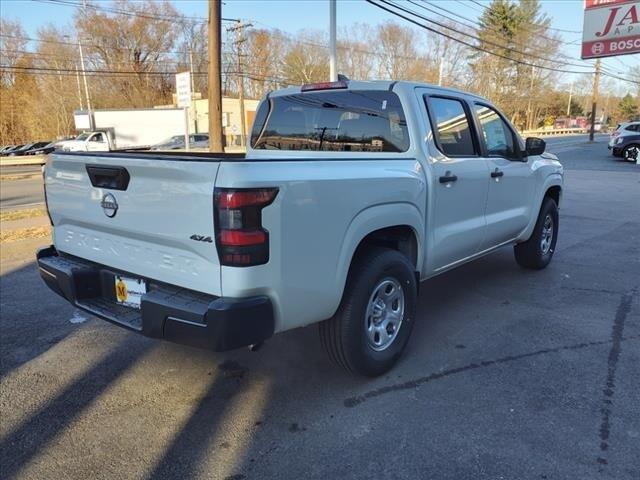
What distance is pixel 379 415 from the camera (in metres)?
3.04

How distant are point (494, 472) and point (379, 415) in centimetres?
73

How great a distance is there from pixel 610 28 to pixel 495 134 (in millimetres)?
20157

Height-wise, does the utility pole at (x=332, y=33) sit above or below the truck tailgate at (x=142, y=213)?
above

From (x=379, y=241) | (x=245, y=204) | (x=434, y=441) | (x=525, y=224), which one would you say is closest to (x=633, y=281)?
(x=525, y=224)

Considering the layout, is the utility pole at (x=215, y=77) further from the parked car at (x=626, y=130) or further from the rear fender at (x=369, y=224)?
the parked car at (x=626, y=130)

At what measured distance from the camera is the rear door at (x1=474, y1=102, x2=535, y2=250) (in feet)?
15.2

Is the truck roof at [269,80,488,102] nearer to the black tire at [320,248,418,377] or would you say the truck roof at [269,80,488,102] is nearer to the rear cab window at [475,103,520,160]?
the rear cab window at [475,103,520,160]

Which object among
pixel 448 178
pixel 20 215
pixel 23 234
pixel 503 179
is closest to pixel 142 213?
pixel 448 178

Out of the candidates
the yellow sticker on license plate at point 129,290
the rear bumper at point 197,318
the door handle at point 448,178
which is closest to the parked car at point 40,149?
the yellow sticker on license plate at point 129,290

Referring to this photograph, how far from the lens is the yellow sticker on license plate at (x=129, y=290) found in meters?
2.93

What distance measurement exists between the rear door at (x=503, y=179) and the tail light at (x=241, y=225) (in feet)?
8.99

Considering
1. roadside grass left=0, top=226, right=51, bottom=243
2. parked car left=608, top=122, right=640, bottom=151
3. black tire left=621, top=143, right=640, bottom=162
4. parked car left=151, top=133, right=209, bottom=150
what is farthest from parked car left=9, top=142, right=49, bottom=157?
black tire left=621, top=143, right=640, bottom=162

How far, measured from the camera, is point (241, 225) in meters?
2.42

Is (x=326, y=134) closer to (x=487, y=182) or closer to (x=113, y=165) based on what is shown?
(x=487, y=182)
